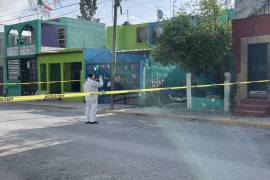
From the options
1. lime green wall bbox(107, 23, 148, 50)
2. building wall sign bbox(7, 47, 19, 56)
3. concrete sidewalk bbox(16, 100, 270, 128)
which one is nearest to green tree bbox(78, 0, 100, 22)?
lime green wall bbox(107, 23, 148, 50)

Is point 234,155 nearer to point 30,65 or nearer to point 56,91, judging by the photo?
point 56,91

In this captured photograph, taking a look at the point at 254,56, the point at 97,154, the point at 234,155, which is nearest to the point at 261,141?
the point at 234,155

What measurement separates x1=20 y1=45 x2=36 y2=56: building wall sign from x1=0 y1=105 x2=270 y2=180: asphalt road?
16371 millimetres

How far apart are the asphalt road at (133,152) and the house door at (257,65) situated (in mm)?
3403

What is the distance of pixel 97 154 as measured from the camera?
30.0ft

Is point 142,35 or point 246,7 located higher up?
point 142,35

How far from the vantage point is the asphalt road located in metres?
7.44

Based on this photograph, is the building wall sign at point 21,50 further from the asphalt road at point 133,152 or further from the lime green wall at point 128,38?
the asphalt road at point 133,152

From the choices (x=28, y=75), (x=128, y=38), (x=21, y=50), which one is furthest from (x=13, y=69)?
(x=128, y=38)

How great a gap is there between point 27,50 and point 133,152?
22846mm

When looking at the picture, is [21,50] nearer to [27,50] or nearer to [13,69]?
[27,50]

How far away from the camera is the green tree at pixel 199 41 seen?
56.4ft

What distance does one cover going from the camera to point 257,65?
54.7 feet

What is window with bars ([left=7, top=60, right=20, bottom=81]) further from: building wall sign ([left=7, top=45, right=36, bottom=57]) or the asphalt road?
the asphalt road
